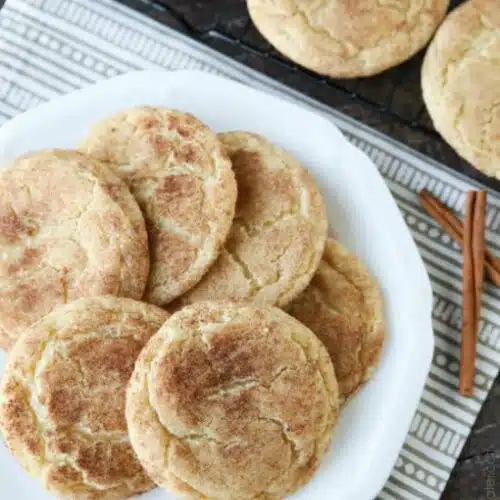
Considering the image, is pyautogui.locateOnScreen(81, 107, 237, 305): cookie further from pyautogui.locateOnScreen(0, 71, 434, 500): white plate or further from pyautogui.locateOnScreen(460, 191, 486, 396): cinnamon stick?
pyautogui.locateOnScreen(460, 191, 486, 396): cinnamon stick

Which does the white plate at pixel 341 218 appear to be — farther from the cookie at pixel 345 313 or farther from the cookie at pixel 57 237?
the cookie at pixel 57 237

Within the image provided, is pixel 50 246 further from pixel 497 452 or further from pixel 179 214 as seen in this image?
pixel 497 452

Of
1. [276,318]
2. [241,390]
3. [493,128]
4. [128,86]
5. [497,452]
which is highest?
[493,128]

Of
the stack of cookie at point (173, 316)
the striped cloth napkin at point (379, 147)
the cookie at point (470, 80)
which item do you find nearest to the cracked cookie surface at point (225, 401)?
the stack of cookie at point (173, 316)

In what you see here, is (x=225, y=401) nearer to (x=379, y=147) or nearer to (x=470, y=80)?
(x=379, y=147)

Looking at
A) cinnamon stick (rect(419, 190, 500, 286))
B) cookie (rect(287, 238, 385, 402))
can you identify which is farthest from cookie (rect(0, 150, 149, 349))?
cinnamon stick (rect(419, 190, 500, 286))

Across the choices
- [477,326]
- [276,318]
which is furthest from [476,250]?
[276,318]
